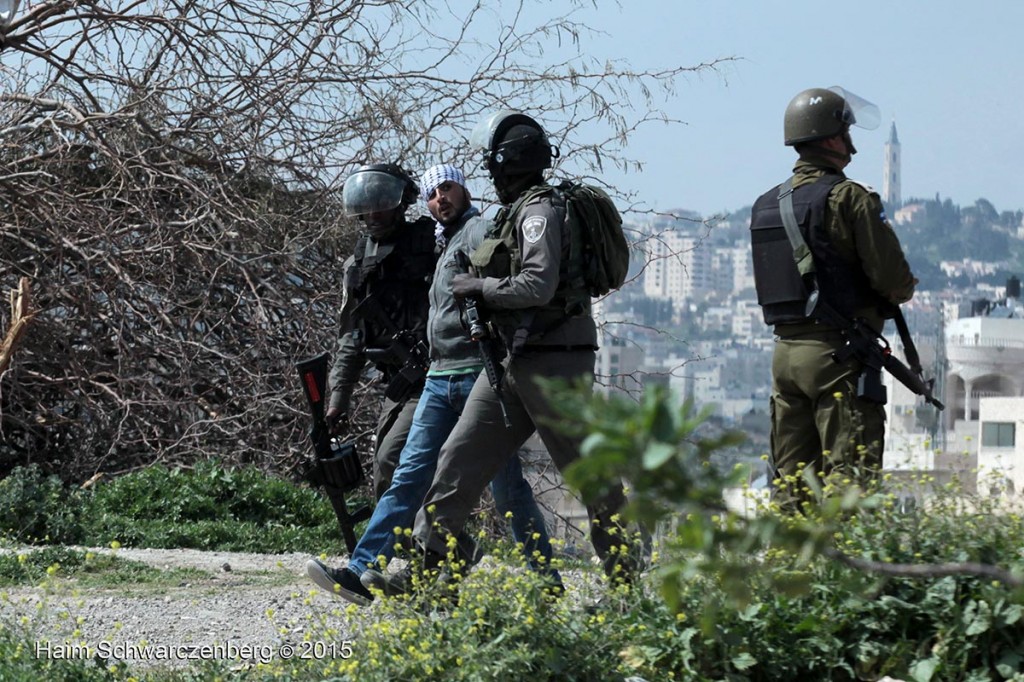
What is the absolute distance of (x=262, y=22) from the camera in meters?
9.82

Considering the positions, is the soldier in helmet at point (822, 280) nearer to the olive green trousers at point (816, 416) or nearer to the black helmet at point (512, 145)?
the olive green trousers at point (816, 416)

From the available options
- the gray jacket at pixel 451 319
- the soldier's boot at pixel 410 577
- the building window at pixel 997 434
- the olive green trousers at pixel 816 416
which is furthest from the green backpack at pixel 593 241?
the building window at pixel 997 434

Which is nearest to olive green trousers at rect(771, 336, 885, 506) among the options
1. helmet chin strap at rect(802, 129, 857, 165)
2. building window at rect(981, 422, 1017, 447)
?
helmet chin strap at rect(802, 129, 857, 165)

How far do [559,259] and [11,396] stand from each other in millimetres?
6330

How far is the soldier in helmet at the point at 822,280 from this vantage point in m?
5.04

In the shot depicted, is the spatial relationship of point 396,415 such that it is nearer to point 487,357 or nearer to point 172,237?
point 487,357

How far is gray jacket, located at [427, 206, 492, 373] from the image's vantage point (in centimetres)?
549

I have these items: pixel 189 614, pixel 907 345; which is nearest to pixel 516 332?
A: pixel 907 345

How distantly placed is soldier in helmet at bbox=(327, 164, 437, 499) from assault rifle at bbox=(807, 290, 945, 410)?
5.93ft

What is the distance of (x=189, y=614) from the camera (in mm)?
5762

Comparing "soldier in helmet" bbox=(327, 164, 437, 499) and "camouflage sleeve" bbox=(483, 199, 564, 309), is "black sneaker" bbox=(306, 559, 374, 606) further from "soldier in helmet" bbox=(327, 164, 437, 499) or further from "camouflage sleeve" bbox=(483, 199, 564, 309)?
"camouflage sleeve" bbox=(483, 199, 564, 309)

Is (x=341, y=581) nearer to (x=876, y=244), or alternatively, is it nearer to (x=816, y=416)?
(x=816, y=416)

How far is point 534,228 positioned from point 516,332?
0.37 metres

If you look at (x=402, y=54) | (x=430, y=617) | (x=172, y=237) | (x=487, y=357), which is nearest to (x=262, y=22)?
(x=402, y=54)
